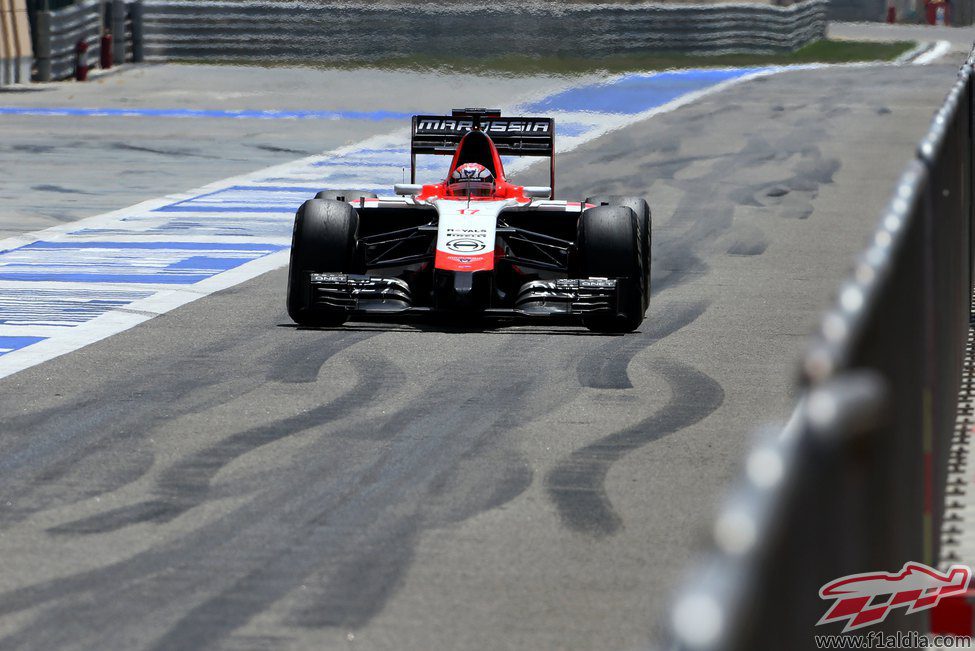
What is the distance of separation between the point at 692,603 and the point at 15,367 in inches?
333

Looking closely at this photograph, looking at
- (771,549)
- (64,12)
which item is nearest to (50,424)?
(771,549)

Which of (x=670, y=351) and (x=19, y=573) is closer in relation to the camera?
(x=19, y=573)

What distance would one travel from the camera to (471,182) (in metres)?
11.9

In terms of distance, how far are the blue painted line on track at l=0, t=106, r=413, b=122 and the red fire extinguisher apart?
5.46m

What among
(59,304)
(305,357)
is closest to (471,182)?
(305,357)

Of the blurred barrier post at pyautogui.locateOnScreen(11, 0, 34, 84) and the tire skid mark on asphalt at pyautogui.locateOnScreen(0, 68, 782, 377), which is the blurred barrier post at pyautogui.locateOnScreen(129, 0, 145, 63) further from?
the tire skid mark on asphalt at pyautogui.locateOnScreen(0, 68, 782, 377)

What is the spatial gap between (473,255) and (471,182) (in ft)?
3.60

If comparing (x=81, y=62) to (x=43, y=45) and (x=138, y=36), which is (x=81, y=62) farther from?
(x=138, y=36)

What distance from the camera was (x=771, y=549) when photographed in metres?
2.28

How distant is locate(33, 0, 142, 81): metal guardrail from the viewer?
3481 cm

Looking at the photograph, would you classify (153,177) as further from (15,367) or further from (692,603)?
(692,603)

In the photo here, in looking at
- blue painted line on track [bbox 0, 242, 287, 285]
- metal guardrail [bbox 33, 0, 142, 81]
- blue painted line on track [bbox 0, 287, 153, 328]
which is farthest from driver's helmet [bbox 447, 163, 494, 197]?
metal guardrail [bbox 33, 0, 142, 81]

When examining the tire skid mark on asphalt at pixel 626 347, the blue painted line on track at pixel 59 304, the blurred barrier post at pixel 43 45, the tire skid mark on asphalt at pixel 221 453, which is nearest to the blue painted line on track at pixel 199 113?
the blurred barrier post at pixel 43 45

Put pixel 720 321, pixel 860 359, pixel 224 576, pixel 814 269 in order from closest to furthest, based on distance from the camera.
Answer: pixel 860 359
pixel 224 576
pixel 720 321
pixel 814 269
